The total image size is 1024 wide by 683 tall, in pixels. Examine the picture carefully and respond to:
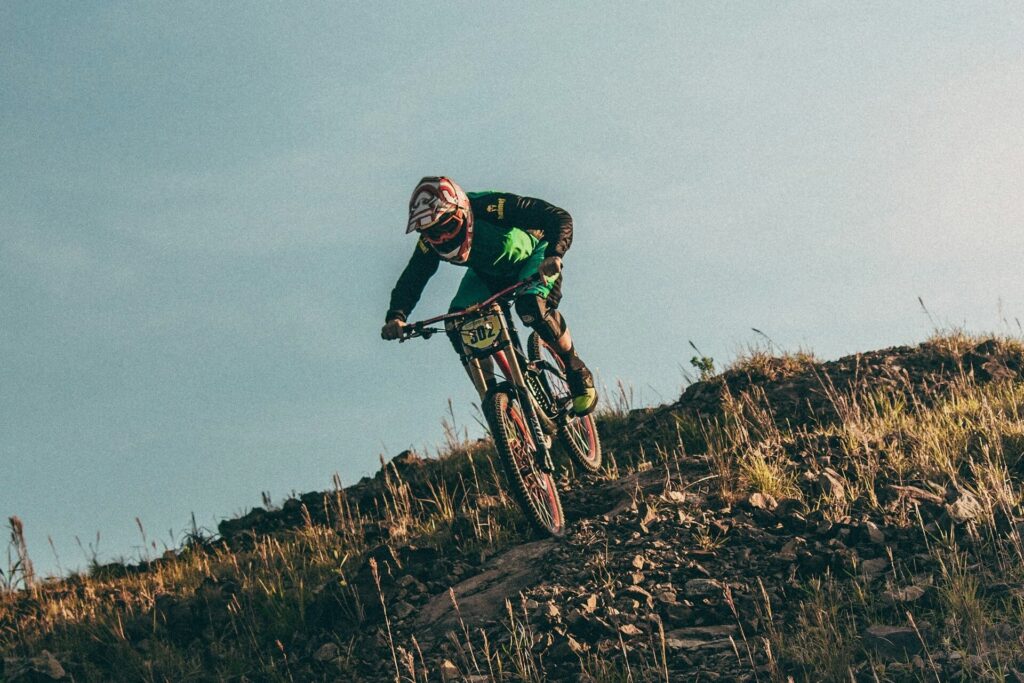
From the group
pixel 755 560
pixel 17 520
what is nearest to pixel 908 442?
pixel 755 560

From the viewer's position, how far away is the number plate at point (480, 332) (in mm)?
7066

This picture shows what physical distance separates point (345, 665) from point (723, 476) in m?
2.82

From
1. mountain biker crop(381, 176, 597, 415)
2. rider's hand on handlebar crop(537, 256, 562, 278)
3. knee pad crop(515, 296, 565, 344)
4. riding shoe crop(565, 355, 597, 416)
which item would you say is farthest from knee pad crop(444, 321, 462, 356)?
riding shoe crop(565, 355, 597, 416)

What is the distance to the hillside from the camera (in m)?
5.33

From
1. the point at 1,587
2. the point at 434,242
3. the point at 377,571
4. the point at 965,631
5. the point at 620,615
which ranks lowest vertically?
the point at 965,631

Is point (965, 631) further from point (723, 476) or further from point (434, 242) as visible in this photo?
point (434, 242)

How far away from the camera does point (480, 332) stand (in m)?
7.08

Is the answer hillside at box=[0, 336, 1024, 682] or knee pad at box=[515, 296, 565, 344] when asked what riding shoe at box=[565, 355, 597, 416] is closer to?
knee pad at box=[515, 296, 565, 344]

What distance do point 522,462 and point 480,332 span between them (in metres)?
0.91

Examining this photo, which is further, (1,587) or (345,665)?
(1,587)

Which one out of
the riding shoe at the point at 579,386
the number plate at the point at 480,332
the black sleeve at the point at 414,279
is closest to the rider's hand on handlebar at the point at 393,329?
the black sleeve at the point at 414,279

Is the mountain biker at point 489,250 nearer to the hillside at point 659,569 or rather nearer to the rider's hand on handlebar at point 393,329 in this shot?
the rider's hand on handlebar at point 393,329

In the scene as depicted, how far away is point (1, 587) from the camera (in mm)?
9453

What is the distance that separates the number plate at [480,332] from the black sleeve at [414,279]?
71 cm
